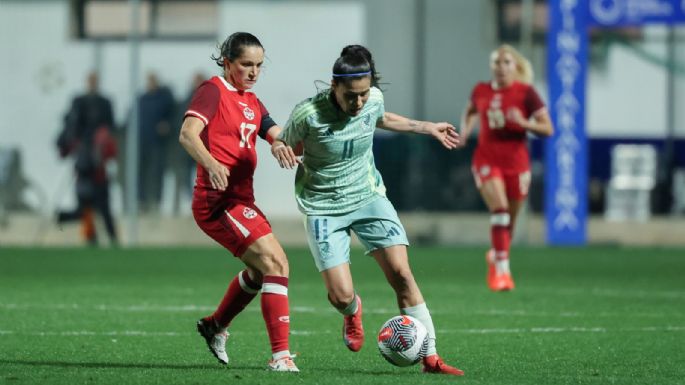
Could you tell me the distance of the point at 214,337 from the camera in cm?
821

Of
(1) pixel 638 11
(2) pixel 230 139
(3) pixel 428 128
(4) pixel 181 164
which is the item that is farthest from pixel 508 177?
(4) pixel 181 164

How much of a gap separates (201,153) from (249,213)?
58 centimetres

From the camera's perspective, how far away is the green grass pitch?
303 inches

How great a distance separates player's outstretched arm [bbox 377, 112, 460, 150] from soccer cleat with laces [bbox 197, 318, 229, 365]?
4.58 ft

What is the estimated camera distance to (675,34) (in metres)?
23.4

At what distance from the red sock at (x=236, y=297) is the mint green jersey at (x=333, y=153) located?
53 centimetres

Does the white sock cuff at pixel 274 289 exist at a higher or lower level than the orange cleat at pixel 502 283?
higher

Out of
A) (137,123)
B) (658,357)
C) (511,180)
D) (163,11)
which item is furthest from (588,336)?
(163,11)

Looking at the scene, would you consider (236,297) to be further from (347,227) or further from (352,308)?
(347,227)

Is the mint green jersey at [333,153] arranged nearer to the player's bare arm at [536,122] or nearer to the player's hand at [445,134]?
the player's hand at [445,134]

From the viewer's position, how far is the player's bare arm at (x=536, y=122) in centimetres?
1341

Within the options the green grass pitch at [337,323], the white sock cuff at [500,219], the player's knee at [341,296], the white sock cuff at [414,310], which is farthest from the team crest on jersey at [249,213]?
the white sock cuff at [500,219]

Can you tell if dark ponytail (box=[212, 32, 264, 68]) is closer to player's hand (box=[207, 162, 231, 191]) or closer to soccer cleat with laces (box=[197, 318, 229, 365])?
player's hand (box=[207, 162, 231, 191])

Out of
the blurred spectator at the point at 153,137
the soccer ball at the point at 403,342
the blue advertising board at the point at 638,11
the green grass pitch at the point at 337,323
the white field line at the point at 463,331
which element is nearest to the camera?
the soccer ball at the point at 403,342
